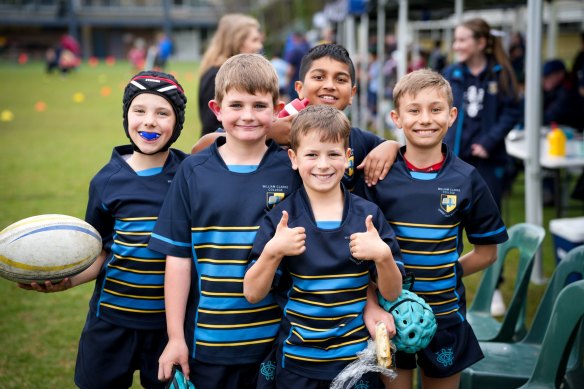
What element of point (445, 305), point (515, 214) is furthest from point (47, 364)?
point (515, 214)

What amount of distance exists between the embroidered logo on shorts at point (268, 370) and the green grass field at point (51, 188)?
2.08 m

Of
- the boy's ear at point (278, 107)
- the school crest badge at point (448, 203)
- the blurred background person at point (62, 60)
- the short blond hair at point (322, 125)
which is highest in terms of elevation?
the blurred background person at point (62, 60)

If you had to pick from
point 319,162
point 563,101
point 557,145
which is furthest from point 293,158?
point 563,101

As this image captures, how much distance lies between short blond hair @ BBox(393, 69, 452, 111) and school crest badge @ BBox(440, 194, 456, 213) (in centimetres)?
41

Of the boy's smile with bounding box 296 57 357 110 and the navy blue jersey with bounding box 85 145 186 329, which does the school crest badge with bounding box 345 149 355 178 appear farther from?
the navy blue jersey with bounding box 85 145 186 329

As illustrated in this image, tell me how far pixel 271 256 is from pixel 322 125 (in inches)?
21.2

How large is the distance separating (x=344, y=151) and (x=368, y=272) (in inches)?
18.8

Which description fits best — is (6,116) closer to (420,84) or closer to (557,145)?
(557,145)

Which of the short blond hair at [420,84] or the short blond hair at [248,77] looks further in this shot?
the short blond hair at [420,84]

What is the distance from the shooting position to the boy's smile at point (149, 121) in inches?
114

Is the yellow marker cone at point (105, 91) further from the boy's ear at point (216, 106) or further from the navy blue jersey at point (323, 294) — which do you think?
the navy blue jersey at point (323, 294)

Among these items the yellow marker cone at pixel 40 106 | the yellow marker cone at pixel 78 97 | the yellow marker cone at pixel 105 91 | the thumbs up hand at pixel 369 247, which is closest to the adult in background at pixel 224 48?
the thumbs up hand at pixel 369 247

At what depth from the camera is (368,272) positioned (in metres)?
2.60

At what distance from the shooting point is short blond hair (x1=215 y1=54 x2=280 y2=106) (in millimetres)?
2723
